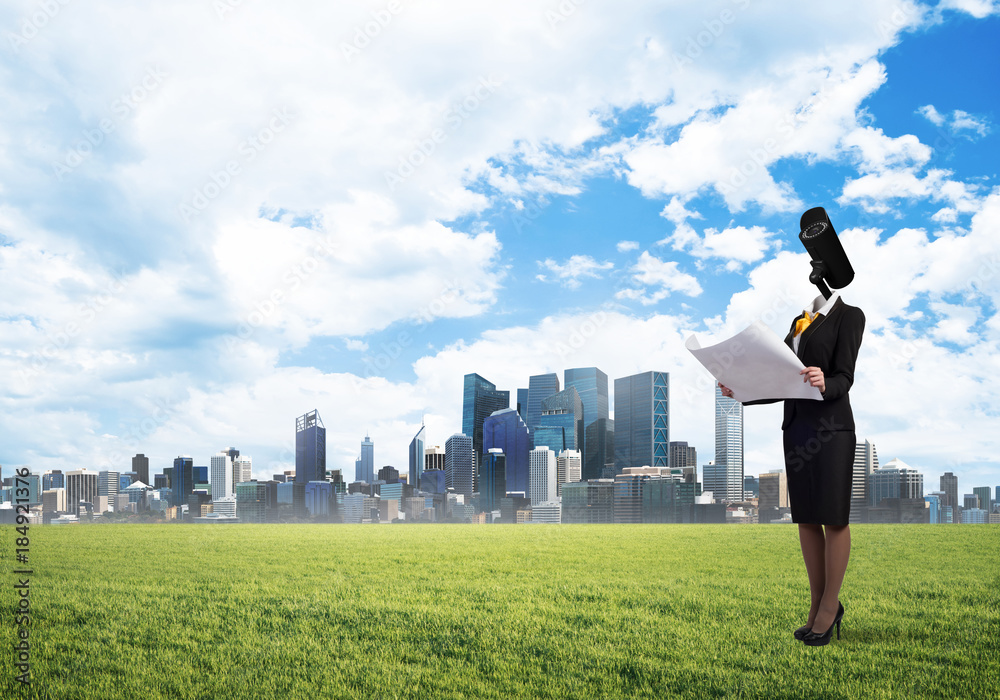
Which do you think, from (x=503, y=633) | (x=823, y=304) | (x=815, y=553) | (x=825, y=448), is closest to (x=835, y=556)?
(x=815, y=553)

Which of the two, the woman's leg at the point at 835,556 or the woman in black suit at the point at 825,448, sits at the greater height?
the woman in black suit at the point at 825,448

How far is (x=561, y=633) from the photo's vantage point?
592cm

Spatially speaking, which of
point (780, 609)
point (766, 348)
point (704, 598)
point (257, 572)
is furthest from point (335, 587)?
point (766, 348)

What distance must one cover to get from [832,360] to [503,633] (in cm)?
369

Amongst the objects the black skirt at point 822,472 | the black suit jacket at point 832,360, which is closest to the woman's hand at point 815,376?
the black suit jacket at point 832,360

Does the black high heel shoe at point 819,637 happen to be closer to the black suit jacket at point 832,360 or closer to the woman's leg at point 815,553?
the woman's leg at point 815,553

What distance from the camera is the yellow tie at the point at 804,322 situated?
199 inches

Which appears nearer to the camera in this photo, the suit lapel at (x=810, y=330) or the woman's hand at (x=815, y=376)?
the woman's hand at (x=815, y=376)

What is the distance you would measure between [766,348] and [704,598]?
4.44 meters

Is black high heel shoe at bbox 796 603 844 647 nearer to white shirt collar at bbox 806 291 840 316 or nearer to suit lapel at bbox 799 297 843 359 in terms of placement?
suit lapel at bbox 799 297 843 359

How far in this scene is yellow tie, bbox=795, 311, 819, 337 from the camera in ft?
16.6

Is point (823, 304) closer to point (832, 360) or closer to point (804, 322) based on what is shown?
point (804, 322)

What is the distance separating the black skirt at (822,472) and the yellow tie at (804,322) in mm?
744

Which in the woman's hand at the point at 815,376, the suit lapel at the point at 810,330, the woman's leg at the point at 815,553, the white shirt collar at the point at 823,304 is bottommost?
the woman's leg at the point at 815,553
